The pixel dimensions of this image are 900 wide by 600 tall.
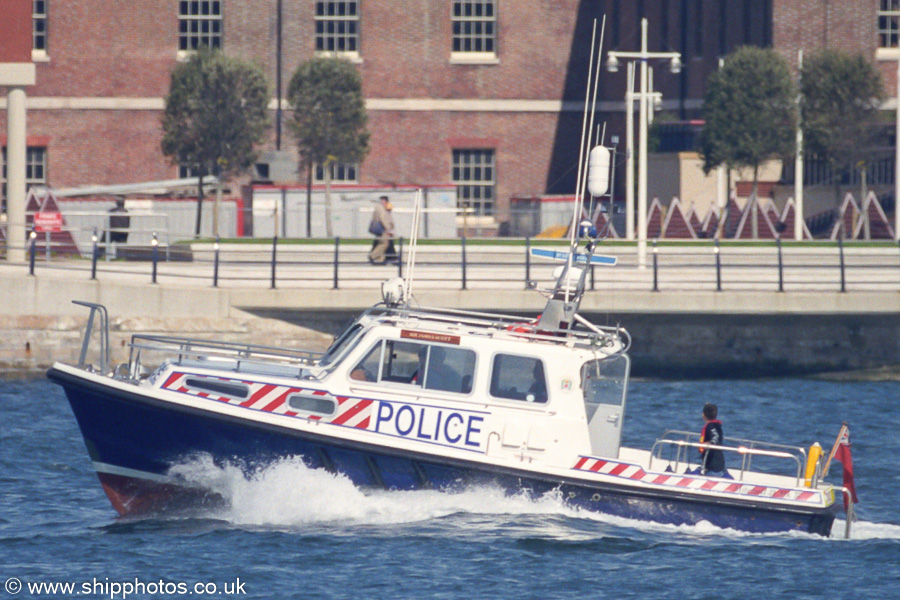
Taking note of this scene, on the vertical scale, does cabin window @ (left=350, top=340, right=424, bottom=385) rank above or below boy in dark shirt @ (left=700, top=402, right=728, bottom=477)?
above

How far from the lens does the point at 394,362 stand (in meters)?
14.8

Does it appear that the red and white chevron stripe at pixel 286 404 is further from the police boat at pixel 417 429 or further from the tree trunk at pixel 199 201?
the tree trunk at pixel 199 201

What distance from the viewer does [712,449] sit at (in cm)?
1495

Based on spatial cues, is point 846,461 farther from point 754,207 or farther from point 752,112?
point 752,112

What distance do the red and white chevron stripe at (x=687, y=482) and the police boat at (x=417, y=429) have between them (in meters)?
0.01

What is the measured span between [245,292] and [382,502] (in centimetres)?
1091

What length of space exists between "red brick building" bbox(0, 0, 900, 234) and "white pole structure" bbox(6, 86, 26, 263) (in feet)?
57.8

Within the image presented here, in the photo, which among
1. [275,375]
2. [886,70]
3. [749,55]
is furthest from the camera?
[886,70]

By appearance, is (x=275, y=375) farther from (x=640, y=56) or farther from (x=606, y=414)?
(x=640, y=56)

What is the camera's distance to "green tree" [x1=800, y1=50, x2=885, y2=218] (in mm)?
38375

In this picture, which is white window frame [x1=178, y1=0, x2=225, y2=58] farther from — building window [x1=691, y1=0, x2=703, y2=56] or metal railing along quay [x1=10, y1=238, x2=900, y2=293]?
metal railing along quay [x1=10, y1=238, x2=900, y2=293]

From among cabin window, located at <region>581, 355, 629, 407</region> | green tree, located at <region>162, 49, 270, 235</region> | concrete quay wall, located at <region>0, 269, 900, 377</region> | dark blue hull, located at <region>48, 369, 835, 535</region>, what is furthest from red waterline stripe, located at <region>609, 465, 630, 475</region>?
green tree, located at <region>162, 49, 270, 235</region>

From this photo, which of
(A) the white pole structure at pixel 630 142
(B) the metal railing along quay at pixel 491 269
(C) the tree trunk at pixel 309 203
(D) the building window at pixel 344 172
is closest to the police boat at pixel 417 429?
(A) the white pole structure at pixel 630 142

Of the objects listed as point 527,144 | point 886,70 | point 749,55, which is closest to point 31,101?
point 527,144
